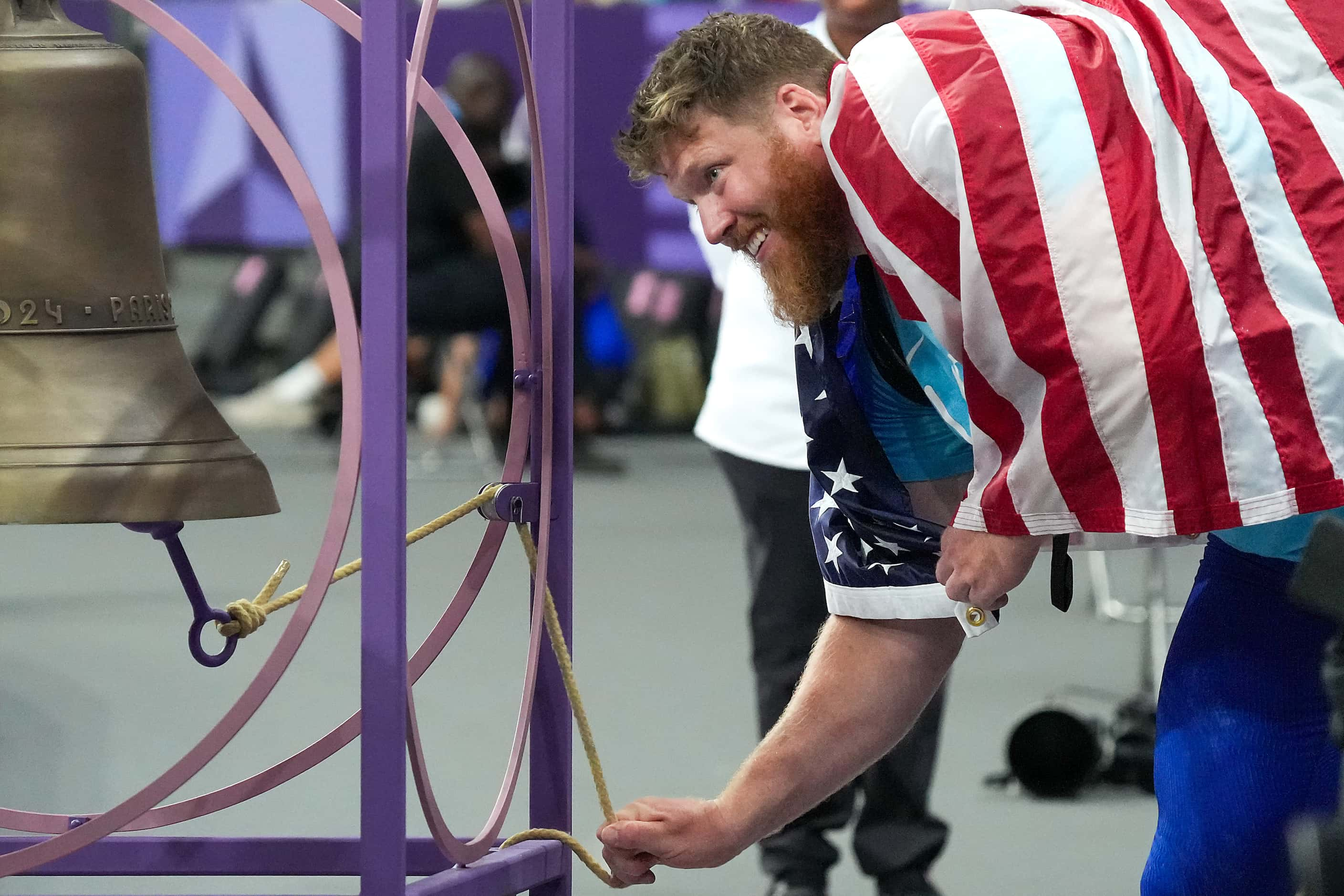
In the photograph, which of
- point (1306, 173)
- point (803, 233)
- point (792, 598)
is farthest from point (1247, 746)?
point (792, 598)

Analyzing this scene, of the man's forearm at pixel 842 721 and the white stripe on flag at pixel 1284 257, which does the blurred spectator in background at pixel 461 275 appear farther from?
the white stripe on flag at pixel 1284 257

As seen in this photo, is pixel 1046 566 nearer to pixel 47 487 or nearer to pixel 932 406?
pixel 932 406

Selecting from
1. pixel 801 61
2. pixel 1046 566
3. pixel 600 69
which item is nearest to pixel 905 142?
pixel 801 61

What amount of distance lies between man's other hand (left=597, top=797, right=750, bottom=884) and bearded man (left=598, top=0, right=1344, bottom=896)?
0.37 meters

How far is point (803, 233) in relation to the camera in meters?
1.76

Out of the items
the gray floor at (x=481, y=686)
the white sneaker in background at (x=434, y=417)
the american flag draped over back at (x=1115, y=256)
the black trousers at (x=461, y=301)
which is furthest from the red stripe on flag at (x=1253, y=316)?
the white sneaker in background at (x=434, y=417)

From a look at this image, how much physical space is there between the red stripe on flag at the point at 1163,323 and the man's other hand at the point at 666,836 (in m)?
0.67

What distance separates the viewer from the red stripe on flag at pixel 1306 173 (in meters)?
1.54

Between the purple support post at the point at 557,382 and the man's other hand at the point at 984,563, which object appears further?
the purple support post at the point at 557,382

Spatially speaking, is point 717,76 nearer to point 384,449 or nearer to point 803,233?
point 803,233

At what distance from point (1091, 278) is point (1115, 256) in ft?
0.09

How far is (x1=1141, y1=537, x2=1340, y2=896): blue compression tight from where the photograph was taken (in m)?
1.75

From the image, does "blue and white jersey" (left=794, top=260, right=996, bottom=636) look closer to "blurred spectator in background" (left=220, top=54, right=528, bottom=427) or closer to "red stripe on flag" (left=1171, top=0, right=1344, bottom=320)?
"red stripe on flag" (left=1171, top=0, right=1344, bottom=320)

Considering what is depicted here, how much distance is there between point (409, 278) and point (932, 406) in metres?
6.05
